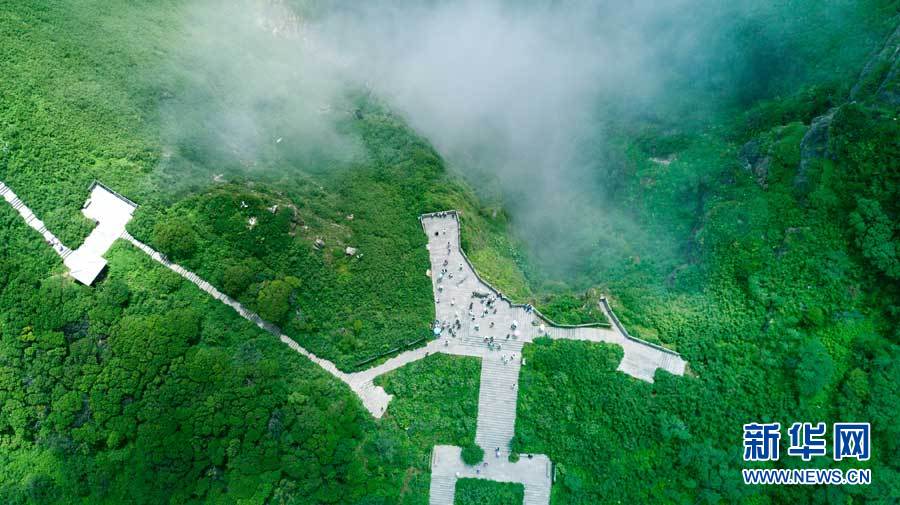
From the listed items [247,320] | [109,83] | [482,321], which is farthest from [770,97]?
[109,83]

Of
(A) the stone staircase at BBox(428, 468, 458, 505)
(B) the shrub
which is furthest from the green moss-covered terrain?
(A) the stone staircase at BBox(428, 468, 458, 505)

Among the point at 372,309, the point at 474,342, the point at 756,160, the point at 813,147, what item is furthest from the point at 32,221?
the point at 813,147

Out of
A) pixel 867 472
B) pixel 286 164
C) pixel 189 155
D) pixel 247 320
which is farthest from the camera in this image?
pixel 286 164

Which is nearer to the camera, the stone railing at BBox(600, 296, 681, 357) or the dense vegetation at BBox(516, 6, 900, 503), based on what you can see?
the dense vegetation at BBox(516, 6, 900, 503)

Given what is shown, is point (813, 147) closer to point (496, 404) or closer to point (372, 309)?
point (496, 404)

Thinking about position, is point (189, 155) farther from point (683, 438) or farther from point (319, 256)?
point (683, 438)

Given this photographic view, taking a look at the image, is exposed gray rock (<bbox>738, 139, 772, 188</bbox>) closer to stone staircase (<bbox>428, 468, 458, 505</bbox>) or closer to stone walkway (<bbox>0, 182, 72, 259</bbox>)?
stone staircase (<bbox>428, 468, 458, 505</bbox>)
